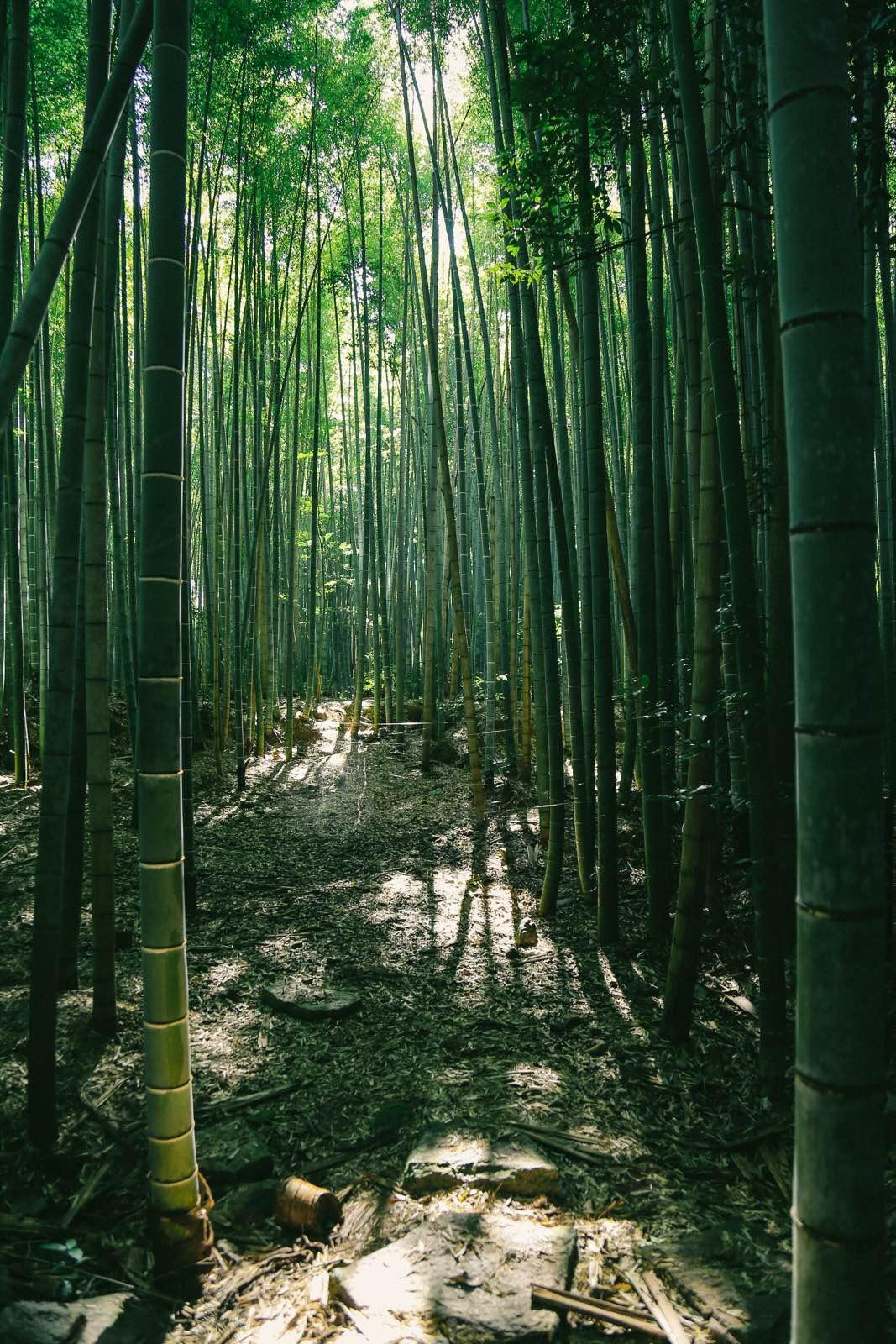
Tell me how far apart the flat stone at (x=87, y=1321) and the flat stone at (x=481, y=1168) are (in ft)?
1.74

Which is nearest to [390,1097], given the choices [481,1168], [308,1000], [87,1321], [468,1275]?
[481,1168]

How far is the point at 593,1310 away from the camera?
1209 mm

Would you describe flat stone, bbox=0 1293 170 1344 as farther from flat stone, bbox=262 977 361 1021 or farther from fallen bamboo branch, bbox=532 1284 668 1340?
flat stone, bbox=262 977 361 1021

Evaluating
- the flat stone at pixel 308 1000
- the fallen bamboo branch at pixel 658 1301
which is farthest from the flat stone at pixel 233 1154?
the fallen bamboo branch at pixel 658 1301

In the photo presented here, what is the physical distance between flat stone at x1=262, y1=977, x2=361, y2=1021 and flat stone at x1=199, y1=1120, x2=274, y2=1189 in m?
0.57

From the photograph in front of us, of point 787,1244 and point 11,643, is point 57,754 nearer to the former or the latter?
point 787,1244

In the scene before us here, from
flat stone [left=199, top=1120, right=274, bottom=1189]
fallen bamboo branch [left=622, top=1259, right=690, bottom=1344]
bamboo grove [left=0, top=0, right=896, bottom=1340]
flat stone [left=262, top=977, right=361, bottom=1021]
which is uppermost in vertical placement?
bamboo grove [left=0, top=0, right=896, bottom=1340]

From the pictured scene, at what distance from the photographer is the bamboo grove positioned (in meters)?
0.62

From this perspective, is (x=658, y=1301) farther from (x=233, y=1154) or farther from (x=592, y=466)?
(x=592, y=466)

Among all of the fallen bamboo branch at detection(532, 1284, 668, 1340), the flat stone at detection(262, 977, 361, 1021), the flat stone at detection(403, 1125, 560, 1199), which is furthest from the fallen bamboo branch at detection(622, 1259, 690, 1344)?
the flat stone at detection(262, 977, 361, 1021)

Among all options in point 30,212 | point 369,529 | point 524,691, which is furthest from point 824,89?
point 369,529

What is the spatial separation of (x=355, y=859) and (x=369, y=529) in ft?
12.4

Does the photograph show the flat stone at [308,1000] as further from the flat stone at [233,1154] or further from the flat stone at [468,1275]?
the flat stone at [468,1275]

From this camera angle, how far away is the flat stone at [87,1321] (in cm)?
105
